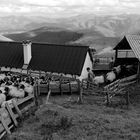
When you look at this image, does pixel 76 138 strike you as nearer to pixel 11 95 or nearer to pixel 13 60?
pixel 11 95

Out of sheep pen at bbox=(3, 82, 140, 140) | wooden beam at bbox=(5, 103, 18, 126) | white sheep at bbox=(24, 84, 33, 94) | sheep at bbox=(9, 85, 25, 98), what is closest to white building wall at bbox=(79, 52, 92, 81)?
white sheep at bbox=(24, 84, 33, 94)

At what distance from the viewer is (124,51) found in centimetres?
2975

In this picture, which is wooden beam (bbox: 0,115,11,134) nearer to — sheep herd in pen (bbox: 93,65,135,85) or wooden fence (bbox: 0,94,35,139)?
wooden fence (bbox: 0,94,35,139)

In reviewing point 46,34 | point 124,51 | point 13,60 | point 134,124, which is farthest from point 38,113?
point 46,34

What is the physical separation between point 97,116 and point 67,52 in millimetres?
13550

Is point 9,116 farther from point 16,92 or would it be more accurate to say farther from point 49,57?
point 49,57

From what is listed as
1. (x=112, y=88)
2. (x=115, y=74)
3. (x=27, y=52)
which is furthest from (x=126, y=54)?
(x=27, y=52)

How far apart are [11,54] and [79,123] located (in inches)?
710

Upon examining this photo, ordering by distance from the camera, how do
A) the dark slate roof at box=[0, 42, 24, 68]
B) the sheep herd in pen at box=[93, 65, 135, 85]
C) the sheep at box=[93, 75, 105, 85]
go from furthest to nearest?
the dark slate roof at box=[0, 42, 24, 68] < the sheep herd in pen at box=[93, 65, 135, 85] < the sheep at box=[93, 75, 105, 85]

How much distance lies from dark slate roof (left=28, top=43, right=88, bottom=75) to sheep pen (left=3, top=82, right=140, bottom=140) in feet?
29.9

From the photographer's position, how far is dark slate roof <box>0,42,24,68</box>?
2877 cm

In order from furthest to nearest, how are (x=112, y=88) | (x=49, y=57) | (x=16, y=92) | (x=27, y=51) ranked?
(x=49, y=57) → (x=27, y=51) → (x=112, y=88) → (x=16, y=92)

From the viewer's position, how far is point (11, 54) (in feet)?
97.7

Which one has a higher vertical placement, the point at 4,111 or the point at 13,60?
the point at 13,60
